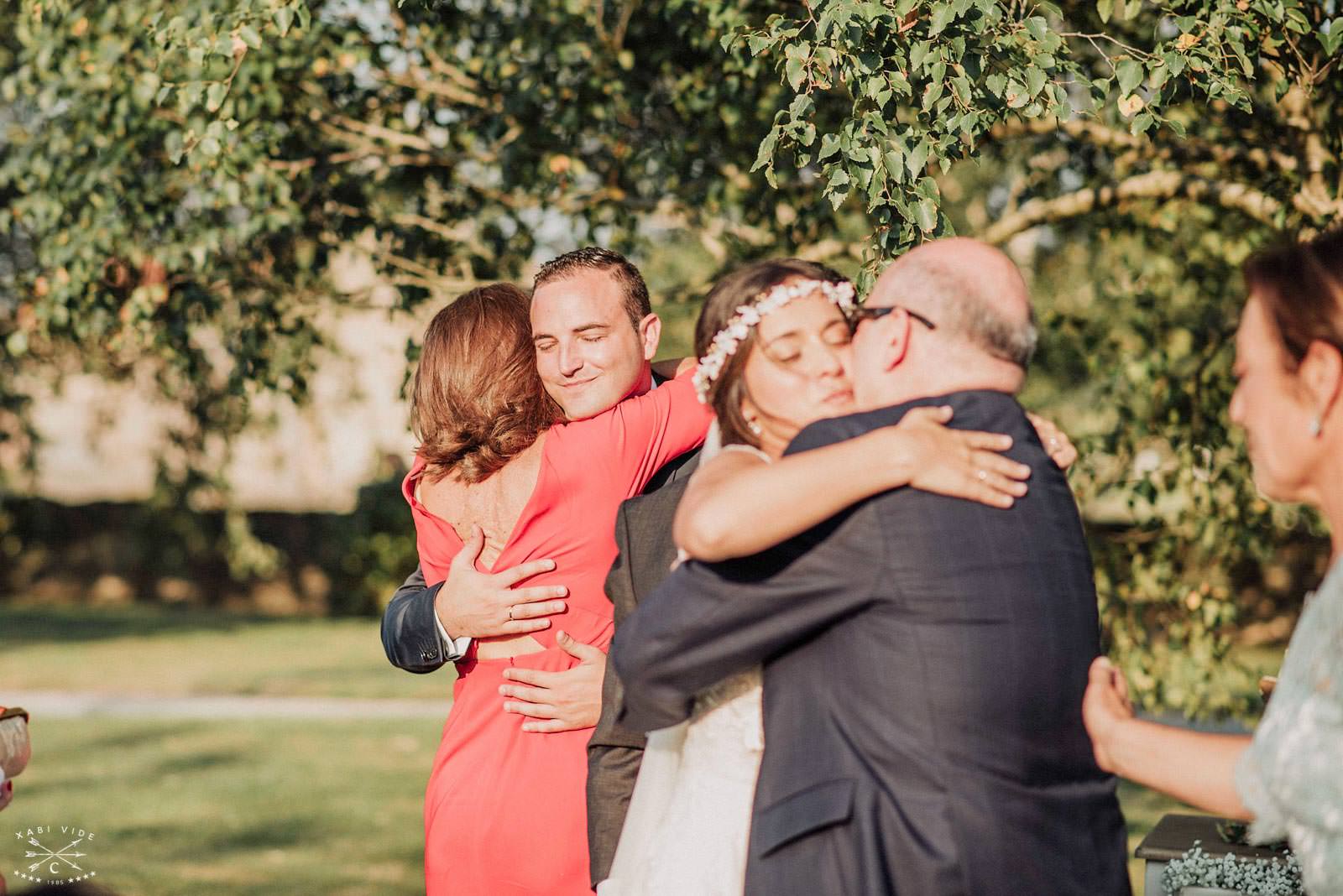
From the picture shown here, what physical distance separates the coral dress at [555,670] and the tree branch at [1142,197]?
359 centimetres

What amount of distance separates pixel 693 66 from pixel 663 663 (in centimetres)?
430

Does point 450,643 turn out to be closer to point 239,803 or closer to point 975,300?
point 975,300

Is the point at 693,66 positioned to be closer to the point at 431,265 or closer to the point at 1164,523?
the point at 431,265

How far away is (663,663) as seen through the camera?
229cm

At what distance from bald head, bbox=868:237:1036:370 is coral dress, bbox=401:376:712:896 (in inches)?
36.8

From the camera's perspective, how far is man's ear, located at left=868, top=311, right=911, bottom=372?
7.56 feet

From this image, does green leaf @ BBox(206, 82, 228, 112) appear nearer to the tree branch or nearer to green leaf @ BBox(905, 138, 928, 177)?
green leaf @ BBox(905, 138, 928, 177)

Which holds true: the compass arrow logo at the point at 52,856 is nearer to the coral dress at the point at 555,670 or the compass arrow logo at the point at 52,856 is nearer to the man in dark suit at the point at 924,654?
the coral dress at the point at 555,670

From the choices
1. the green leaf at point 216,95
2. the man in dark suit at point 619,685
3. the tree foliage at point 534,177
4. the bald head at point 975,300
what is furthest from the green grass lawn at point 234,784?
the bald head at point 975,300

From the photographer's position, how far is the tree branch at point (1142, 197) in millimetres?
6014

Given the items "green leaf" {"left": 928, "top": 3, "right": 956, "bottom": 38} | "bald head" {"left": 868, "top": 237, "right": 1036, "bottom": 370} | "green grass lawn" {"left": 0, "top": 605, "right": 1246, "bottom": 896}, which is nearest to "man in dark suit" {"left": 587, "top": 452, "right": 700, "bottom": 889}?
"bald head" {"left": 868, "top": 237, "right": 1036, "bottom": 370}

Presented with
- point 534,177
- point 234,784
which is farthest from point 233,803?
point 534,177

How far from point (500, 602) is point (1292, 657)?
1618 millimetres

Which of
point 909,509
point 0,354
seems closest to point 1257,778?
point 909,509
